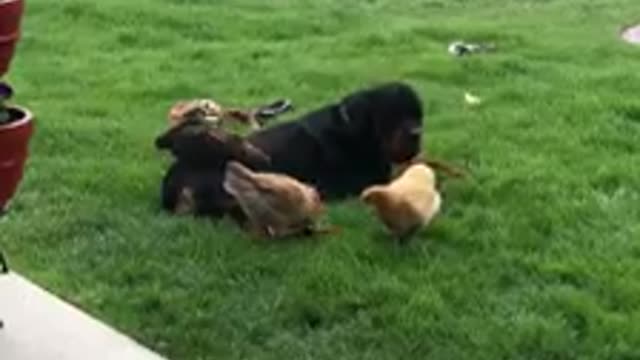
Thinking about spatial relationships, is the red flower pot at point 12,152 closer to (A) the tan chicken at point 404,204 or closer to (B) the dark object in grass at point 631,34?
(A) the tan chicken at point 404,204

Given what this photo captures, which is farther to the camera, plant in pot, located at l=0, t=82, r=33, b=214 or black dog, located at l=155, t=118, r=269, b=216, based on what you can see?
black dog, located at l=155, t=118, r=269, b=216

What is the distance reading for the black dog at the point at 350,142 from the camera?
612cm

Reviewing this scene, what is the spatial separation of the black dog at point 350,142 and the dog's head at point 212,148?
0.29ft

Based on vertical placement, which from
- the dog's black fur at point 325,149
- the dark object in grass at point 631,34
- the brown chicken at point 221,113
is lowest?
the dark object in grass at point 631,34

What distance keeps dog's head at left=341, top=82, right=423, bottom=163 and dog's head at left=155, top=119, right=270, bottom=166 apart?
16.9 inches

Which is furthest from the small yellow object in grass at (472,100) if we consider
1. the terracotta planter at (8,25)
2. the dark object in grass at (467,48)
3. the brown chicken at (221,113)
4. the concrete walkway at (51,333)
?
the terracotta planter at (8,25)

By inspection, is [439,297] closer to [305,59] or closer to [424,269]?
[424,269]

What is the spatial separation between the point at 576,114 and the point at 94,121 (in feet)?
7.61

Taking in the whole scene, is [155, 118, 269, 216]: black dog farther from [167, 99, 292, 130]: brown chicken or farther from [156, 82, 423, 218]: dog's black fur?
[167, 99, 292, 130]: brown chicken

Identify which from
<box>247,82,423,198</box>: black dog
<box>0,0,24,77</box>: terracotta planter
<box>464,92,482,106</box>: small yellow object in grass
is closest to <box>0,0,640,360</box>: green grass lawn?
<box>464,92,482,106</box>: small yellow object in grass

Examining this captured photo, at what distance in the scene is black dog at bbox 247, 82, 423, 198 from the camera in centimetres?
612

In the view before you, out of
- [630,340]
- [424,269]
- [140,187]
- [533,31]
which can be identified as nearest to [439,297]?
[424,269]

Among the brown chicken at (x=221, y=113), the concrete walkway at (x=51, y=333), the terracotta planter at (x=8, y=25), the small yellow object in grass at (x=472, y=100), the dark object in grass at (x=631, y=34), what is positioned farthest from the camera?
the dark object in grass at (x=631, y=34)

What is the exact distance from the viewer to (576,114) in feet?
24.4
